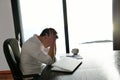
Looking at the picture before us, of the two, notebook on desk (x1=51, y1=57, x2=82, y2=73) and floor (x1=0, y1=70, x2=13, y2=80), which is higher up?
notebook on desk (x1=51, y1=57, x2=82, y2=73)

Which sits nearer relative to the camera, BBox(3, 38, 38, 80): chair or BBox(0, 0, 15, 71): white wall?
BBox(3, 38, 38, 80): chair

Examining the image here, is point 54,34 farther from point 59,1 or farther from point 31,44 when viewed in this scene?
point 59,1

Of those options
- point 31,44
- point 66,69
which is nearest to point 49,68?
point 66,69

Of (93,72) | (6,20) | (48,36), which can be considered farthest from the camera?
(6,20)

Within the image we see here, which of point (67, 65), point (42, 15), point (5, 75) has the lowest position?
point (5, 75)

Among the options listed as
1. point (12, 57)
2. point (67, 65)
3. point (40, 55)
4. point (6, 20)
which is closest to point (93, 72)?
point (67, 65)

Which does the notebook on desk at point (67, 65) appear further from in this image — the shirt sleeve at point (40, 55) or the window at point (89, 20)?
the window at point (89, 20)

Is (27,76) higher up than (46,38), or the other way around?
(46,38)

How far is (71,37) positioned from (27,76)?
2174 millimetres

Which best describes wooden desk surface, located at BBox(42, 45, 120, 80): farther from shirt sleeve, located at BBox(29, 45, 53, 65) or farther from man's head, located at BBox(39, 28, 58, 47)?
man's head, located at BBox(39, 28, 58, 47)

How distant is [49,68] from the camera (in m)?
1.77

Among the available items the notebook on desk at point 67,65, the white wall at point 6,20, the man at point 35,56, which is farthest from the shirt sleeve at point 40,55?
the white wall at point 6,20

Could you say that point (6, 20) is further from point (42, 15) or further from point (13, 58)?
point (13, 58)

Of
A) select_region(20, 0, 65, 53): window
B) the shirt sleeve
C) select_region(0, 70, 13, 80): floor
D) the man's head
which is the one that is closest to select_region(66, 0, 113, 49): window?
select_region(20, 0, 65, 53): window
